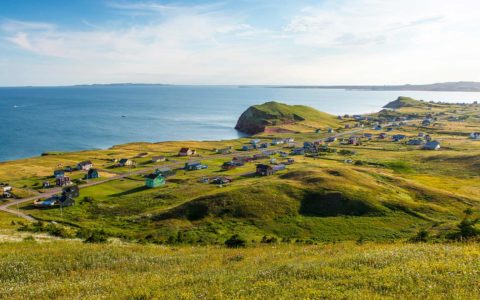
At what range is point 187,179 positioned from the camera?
88062 mm

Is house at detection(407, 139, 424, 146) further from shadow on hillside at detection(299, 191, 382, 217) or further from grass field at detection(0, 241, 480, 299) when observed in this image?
grass field at detection(0, 241, 480, 299)

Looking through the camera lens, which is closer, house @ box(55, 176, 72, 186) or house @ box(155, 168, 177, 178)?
house @ box(55, 176, 72, 186)

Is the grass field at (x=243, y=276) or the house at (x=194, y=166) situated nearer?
the grass field at (x=243, y=276)

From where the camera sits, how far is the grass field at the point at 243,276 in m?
16.0

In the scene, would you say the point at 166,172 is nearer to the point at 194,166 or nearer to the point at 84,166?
the point at 194,166

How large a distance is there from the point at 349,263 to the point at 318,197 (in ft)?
142

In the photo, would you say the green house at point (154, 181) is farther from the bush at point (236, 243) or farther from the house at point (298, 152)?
the house at point (298, 152)

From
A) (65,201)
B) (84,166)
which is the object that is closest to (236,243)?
(65,201)

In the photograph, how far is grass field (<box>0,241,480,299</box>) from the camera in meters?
16.0

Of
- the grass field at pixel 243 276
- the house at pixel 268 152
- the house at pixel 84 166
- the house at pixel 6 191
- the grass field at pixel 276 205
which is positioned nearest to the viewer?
the grass field at pixel 243 276

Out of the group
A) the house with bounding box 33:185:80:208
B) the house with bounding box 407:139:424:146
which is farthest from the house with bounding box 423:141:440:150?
the house with bounding box 33:185:80:208

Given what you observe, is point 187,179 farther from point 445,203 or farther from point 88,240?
point 445,203

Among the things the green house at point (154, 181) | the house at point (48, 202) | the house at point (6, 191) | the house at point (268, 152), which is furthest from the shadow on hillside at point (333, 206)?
the house at point (268, 152)

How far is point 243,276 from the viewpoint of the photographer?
19594mm
